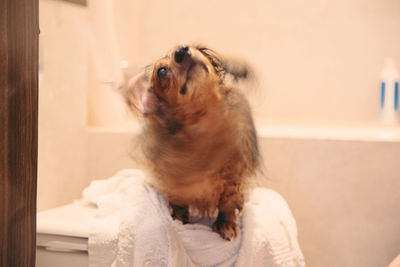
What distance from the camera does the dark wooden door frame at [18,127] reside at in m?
0.50

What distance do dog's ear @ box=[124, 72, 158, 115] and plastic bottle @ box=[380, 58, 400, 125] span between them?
1.42 meters

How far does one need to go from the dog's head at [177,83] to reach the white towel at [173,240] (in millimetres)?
314

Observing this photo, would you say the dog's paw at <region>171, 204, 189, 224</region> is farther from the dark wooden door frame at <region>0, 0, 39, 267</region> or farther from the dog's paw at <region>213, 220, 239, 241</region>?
the dark wooden door frame at <region>0, 0, 39, 267</region>

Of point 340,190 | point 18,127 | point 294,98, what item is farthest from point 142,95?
point 294,98

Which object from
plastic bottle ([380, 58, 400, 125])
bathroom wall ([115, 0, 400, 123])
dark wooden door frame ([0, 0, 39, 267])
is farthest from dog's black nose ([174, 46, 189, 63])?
plastic bottle ([380, 58, 400, 125])

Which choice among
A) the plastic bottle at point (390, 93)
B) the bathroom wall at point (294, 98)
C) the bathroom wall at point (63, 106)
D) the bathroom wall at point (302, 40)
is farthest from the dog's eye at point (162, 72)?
the plastic bottle at point (390, 93)

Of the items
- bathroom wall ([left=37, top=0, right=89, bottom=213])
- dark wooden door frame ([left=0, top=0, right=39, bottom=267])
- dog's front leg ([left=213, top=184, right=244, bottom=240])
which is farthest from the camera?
bathroom wall ([left=37, top=0, right=89, bottom=213])

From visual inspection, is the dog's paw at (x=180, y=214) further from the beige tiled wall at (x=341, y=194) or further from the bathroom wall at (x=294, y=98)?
the beige tiled wall at (x=341, y=194)

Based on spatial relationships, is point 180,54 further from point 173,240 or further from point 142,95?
point 173,240

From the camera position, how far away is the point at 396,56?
6.48 ft

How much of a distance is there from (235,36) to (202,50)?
1391 millimetres

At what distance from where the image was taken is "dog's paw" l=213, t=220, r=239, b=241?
954 millimetres

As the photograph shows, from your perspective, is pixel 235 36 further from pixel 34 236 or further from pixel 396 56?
pixel 34 236

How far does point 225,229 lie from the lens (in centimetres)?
96
